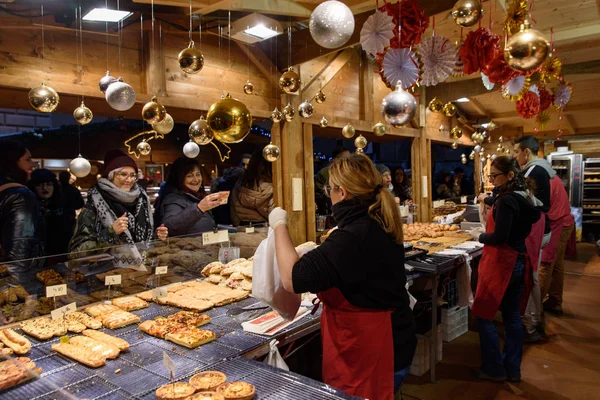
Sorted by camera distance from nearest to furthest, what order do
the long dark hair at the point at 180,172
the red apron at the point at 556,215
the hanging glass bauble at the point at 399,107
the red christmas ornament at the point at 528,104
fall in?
the hanging glass bauble at the point at 399,107, the long dark hair at the point at 180,172, the red christmas ornament at the point at 528,104, the red apron at the point at 556,215

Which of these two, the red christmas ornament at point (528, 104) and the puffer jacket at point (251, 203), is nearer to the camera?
the puffer jacket at point (251, 203)

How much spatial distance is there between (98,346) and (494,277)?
3104mm

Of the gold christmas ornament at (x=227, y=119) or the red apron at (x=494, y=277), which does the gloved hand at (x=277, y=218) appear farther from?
the red apron at (x=494, y=277)

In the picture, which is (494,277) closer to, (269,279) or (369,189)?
(369,189)

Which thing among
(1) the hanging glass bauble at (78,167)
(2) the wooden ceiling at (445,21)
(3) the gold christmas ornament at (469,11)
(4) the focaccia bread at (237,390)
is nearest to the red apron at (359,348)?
(4) the focaccia bread at (237,390)

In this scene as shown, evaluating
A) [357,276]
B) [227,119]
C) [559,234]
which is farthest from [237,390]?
[559,234]

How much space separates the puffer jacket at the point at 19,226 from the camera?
2.80 meters

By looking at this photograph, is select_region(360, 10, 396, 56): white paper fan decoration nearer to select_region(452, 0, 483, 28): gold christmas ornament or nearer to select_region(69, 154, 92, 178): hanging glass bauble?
select_region(452, 0, 483, 28): gold christmas ornament

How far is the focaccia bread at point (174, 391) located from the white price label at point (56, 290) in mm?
1218

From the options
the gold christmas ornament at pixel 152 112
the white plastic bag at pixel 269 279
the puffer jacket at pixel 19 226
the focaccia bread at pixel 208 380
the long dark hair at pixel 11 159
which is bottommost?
the focaccia bread at pixel 208 380

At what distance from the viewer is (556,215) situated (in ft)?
18.8

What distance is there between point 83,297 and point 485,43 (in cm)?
351

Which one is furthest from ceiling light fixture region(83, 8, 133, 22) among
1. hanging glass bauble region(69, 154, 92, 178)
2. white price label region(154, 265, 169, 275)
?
white price label region(154, 265, 169, 275)

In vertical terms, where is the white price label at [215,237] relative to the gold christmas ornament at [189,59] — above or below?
below
